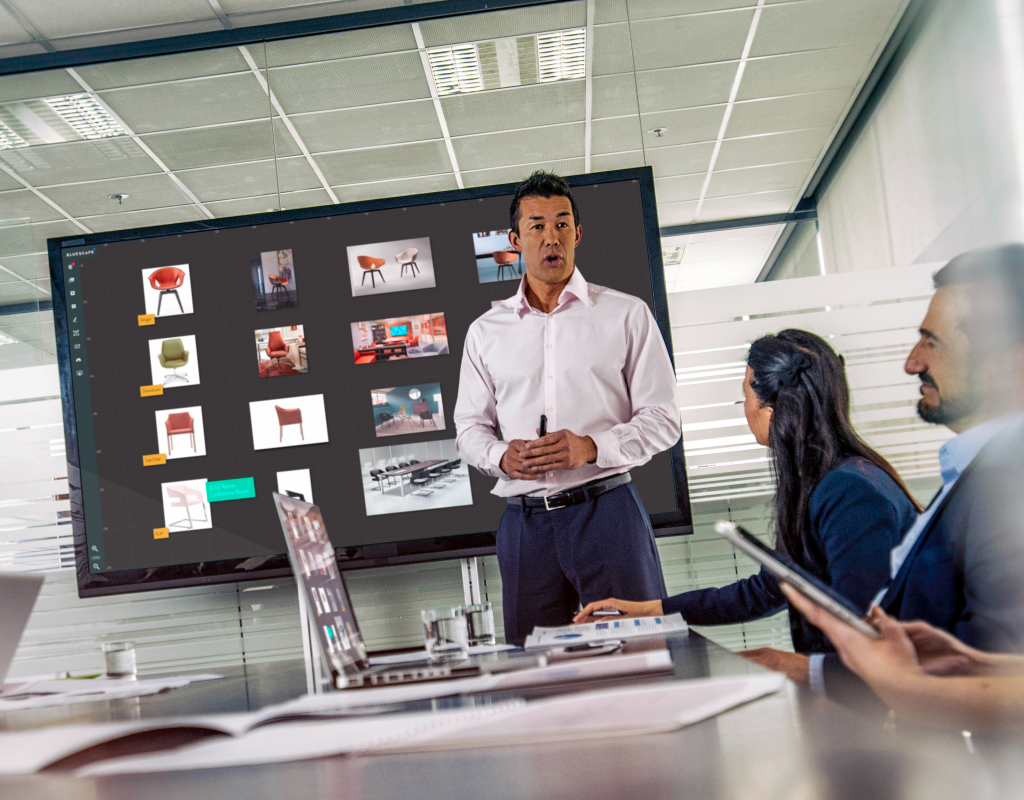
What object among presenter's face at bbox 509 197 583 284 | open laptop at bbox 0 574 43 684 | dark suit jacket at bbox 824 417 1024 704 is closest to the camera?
dark suit jacket at bbox 824 417 1024 704

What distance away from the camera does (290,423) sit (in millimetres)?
3152

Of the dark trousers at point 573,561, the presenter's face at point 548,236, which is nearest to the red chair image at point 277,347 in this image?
the presenter's face at point 548,236

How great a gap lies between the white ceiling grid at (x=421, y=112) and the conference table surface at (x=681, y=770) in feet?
10.0

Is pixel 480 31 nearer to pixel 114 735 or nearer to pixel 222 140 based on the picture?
pixel 222 140

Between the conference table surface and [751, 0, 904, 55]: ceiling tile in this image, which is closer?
the conference table surface

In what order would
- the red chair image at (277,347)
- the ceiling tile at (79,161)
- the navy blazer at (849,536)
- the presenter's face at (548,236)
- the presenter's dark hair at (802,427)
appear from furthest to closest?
the ceiling tile at (79,161) < the red chair image at (277,347) < the presenter's face at (548,236) < the presenter's dark hair at (802,427) < the navy blazer at (849,536)

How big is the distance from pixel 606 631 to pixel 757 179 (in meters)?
3.62

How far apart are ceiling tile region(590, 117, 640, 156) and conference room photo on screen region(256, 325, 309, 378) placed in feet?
6.19

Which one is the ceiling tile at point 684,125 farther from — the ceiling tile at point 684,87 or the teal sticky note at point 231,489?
the teal sticky note at point 231,489

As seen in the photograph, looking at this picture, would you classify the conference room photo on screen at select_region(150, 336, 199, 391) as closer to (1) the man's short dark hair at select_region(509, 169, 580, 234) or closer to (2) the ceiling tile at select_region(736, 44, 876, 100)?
(1) the man's short dark hair at select_region(509, 169, 580, 234)

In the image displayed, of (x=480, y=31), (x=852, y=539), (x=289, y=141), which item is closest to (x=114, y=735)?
(x=852, y=539)

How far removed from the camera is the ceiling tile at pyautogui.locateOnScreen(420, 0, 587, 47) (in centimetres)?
369

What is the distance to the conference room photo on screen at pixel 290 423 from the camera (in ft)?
10.3

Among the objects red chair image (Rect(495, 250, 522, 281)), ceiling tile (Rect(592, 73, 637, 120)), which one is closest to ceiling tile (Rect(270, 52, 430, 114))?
ceiling tile (Rect(592, 73, 637, 120))
